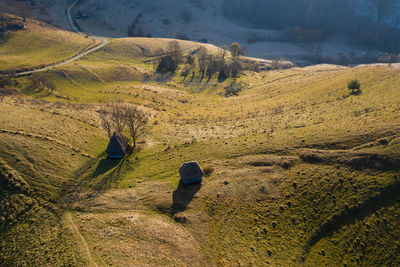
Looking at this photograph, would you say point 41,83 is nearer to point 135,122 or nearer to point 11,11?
point 135,122

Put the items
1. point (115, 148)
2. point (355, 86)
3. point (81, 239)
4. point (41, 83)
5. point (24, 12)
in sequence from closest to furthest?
point (81, 239), point (115, 148), point (355, 86), point (41, 83), point (24, 12)

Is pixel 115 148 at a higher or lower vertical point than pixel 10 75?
lower

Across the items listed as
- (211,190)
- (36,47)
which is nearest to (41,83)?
(36,47)

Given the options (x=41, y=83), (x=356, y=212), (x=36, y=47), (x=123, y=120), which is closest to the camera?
(x=356, y=212)

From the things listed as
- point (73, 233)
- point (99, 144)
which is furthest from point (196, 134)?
point (73, 233)

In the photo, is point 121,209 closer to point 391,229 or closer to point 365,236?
point 365,236

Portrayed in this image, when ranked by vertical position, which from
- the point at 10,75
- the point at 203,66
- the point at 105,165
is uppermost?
the point at 203,66

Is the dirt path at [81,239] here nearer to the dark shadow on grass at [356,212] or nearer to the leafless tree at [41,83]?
the dark shadow on grass at [356,212]
